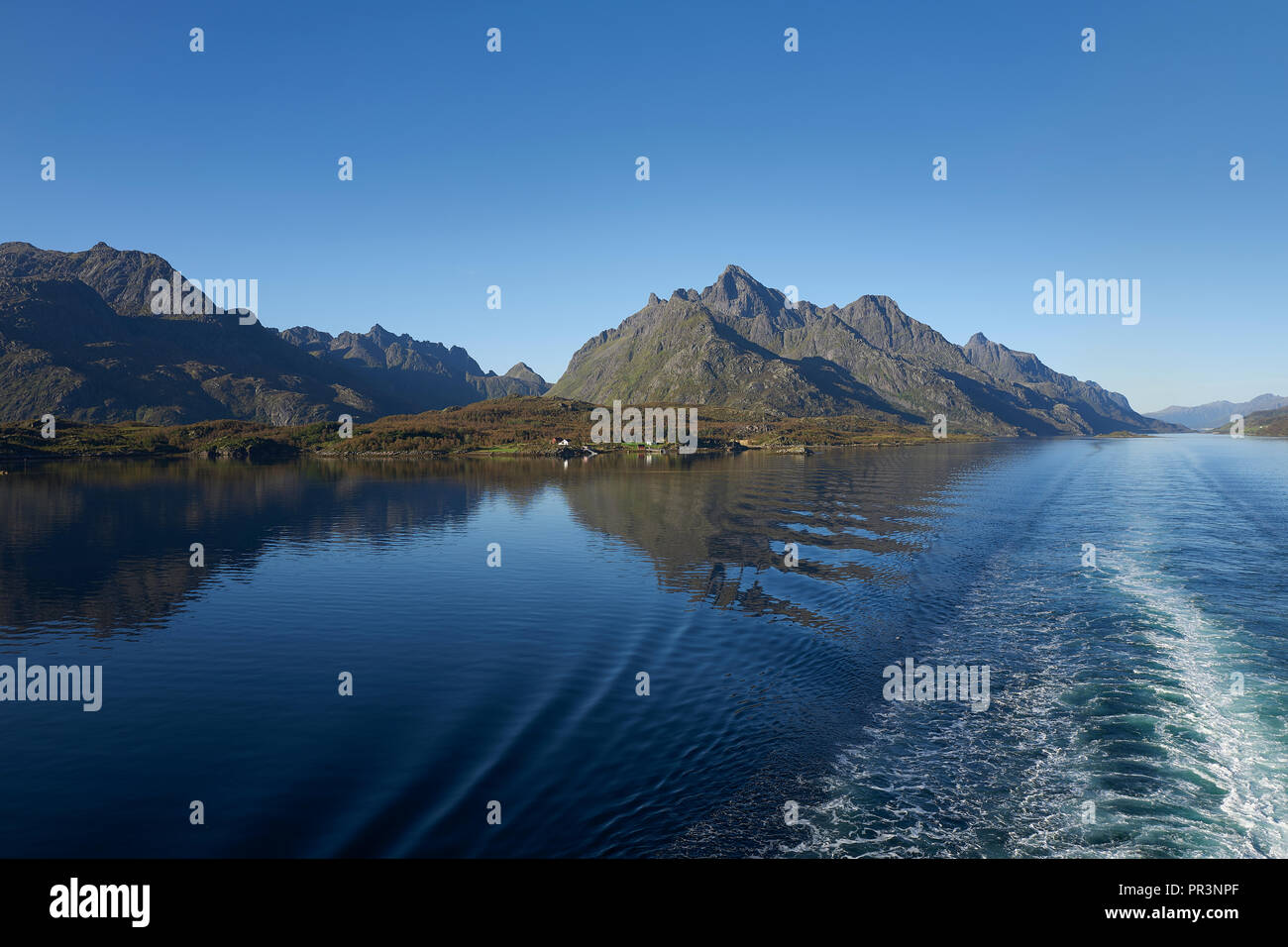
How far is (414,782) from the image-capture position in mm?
22562

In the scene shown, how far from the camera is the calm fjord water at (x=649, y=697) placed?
65.6ft

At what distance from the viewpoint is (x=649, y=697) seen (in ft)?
101

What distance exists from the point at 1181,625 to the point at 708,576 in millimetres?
32098

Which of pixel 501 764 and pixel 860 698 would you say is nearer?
pixel 501 764

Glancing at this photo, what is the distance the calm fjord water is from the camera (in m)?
20.0

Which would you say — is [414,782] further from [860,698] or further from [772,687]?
[860,698]

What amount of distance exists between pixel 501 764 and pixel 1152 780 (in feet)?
75.6

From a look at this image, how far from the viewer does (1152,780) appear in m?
22.8
